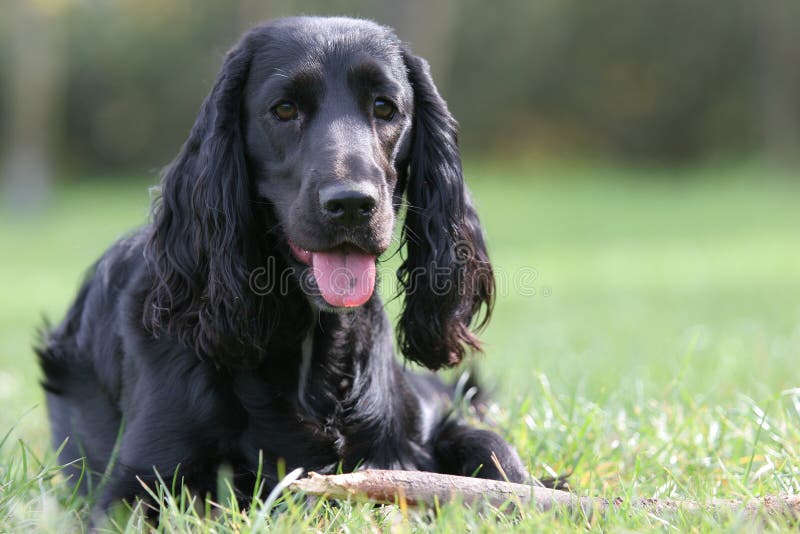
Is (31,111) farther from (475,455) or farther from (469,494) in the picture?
(469,494)

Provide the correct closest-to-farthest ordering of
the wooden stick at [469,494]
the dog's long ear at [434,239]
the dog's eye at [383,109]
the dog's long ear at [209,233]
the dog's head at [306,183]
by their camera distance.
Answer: the wooden stick at [469,494], the dog's head at [306,183], the dog's long ear at [209,233], the dog's eye at [383,109], the dog's long ear at [434,239]

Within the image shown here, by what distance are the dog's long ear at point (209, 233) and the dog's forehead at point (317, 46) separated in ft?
0.20

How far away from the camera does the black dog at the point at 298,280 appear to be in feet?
7.95

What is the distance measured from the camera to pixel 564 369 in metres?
3.99

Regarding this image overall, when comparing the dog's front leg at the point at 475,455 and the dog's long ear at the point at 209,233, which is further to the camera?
the dog's front leg at the point at 475,455

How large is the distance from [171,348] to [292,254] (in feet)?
1.42

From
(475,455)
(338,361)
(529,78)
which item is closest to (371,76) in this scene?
(338,361)

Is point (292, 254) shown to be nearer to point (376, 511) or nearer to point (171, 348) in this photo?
point (171, 348)

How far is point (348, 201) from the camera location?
2.30 meters

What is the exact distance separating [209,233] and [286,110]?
39cm

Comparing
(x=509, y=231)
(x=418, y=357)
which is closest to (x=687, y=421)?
(x=418, y=357)

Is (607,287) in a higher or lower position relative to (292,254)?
lower

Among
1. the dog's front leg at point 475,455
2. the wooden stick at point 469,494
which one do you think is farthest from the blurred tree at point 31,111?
the wooden stick at point 469,494

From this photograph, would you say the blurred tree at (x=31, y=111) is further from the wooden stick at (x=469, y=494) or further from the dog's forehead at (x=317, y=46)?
the wooden stick at (x=469, y=494)
